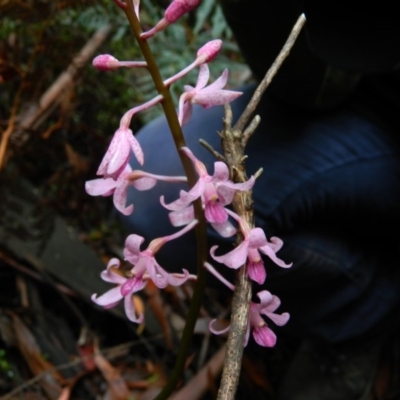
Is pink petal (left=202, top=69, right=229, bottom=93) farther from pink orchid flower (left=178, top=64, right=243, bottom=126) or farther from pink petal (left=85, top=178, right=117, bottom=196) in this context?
pink petal (left=85, top=178, right=117, bottom=196)

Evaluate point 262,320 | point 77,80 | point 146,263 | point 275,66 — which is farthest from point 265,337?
point 77,80

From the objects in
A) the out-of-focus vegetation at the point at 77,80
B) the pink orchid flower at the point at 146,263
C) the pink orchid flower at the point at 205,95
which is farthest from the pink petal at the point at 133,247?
the out-of-focus vegetation at the point at 77,80

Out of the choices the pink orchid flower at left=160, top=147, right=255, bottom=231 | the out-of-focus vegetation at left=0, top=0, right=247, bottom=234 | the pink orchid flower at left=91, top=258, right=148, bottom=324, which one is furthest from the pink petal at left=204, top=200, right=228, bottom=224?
A: the out-of-focus vegetation at left=0, top=0, right=247, bottom=234

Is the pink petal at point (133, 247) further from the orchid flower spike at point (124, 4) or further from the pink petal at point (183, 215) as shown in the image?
the orchid flower spike at point (124, 4)

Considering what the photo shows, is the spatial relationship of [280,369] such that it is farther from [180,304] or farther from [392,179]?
[392,179]

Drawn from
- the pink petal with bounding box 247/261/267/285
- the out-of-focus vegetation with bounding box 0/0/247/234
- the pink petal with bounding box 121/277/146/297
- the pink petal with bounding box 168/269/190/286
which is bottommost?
the out-of-focus vegetation with bounding box 0/0/247/234

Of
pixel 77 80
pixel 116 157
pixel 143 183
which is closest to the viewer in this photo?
pixel 116 157

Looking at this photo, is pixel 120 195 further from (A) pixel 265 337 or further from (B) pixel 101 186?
(A) pixel 265 337
